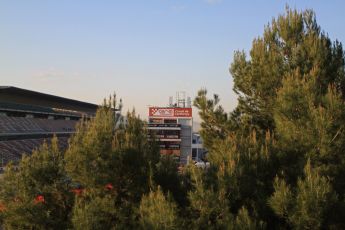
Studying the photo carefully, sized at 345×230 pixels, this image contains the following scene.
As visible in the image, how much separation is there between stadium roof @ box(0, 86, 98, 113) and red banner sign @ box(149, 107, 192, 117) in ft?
59.9

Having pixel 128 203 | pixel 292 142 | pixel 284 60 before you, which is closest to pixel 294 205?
pixel 292 142

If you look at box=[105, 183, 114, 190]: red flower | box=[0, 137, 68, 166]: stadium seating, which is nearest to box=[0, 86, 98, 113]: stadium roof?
box=[0, 137, 68, 166]: stadium seating

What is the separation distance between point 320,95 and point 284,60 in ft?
15.2

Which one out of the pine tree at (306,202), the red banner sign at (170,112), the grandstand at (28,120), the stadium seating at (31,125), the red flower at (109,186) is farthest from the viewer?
the red banner sign at (170,112)

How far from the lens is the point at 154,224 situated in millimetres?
13148

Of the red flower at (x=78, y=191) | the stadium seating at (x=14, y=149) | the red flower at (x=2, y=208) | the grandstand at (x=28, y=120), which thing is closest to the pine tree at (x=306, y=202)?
the red flower at (x=78, y=191)

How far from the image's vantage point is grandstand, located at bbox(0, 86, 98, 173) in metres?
60.5

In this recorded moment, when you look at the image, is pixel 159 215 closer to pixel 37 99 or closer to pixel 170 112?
pixel 37 99

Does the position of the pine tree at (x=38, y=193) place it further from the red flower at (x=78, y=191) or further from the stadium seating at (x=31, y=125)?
the stadium seating at (x=31, y=125)

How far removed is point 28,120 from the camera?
73812 millimetres

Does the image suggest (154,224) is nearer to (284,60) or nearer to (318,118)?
(318,118)

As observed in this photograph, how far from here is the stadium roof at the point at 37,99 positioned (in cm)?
6500

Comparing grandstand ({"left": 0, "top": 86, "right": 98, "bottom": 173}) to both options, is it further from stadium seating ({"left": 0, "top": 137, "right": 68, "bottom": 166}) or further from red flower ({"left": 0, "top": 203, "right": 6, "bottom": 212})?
red flower ({"left": 0, "top": 203, "right": 6, "bottom": 212})

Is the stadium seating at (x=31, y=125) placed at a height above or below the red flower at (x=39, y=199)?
above
